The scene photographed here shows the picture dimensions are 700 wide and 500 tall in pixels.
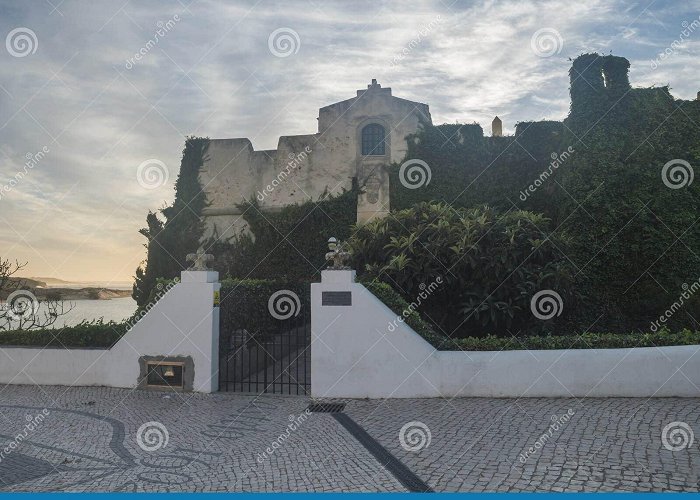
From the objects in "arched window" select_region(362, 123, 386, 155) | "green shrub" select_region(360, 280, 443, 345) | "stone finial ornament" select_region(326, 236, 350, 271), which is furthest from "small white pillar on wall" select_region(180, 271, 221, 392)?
"arched window" select_region(362, 123, 386, 155)

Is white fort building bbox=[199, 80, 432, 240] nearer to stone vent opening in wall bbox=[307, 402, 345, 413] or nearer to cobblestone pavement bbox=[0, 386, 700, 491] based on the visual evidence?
stone vent opening in wall bbox=[307, 402, 345, 413]

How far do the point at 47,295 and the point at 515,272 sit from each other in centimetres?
1263

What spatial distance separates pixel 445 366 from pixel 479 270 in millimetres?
4068

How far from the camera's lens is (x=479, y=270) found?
12.4 meters

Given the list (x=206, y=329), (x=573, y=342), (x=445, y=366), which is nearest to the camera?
(x=445, y=366)

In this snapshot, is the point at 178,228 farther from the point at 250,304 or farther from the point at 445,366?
the point at 445,366

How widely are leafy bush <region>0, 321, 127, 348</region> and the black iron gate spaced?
7.14ft

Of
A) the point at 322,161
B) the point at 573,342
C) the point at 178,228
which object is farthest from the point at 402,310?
the point at 178,228

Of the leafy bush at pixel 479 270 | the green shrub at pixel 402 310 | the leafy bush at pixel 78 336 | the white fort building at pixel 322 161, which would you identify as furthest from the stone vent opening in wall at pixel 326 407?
the white fort building at pixel 322 161

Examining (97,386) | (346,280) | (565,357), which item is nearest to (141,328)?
(97,386)

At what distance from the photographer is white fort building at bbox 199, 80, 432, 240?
19.9m

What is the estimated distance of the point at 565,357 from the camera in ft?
29.0

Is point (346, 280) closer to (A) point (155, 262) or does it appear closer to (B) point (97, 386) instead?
(B) point (97, 386)

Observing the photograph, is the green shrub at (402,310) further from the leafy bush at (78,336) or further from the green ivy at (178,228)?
the green ivy at (178,228)
